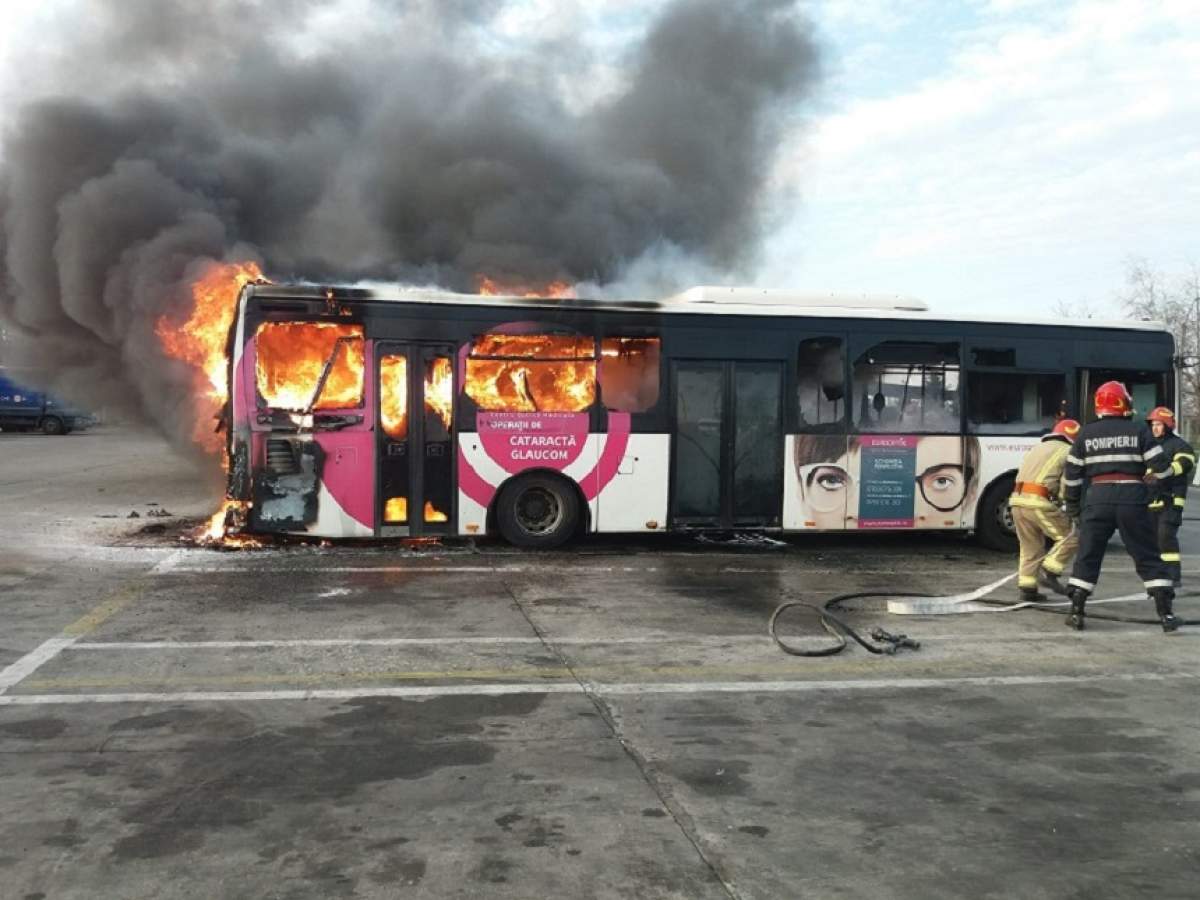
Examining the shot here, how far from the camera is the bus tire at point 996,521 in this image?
1047cm

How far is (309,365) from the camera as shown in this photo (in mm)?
9453

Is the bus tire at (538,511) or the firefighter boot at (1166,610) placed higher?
the bus tire at (538,511)

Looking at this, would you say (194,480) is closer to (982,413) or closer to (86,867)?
(982,413)

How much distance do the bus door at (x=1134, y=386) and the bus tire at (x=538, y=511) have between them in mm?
5758

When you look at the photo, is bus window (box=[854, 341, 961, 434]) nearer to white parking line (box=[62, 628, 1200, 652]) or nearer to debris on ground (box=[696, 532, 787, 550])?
debris on ground (box=[696, 532, 787, 550])

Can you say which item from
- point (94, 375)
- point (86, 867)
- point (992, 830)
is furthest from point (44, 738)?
point (94, 375)

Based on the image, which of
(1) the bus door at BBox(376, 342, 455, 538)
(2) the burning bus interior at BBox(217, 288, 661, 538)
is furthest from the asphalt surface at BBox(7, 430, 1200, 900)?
(1) the bus door at BBox(376, 342, 455, 538)

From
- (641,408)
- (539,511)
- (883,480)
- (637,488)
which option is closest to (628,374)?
(641,408)

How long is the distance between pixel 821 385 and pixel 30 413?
116ft

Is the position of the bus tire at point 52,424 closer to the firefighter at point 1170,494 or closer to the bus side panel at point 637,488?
the bus side panel at point 637,488

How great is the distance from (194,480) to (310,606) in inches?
466

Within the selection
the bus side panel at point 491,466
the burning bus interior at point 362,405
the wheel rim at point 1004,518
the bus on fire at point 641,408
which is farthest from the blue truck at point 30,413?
the wheel rim at point 1004,518

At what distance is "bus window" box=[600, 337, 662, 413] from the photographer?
9906 mm

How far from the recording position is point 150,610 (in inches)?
272
